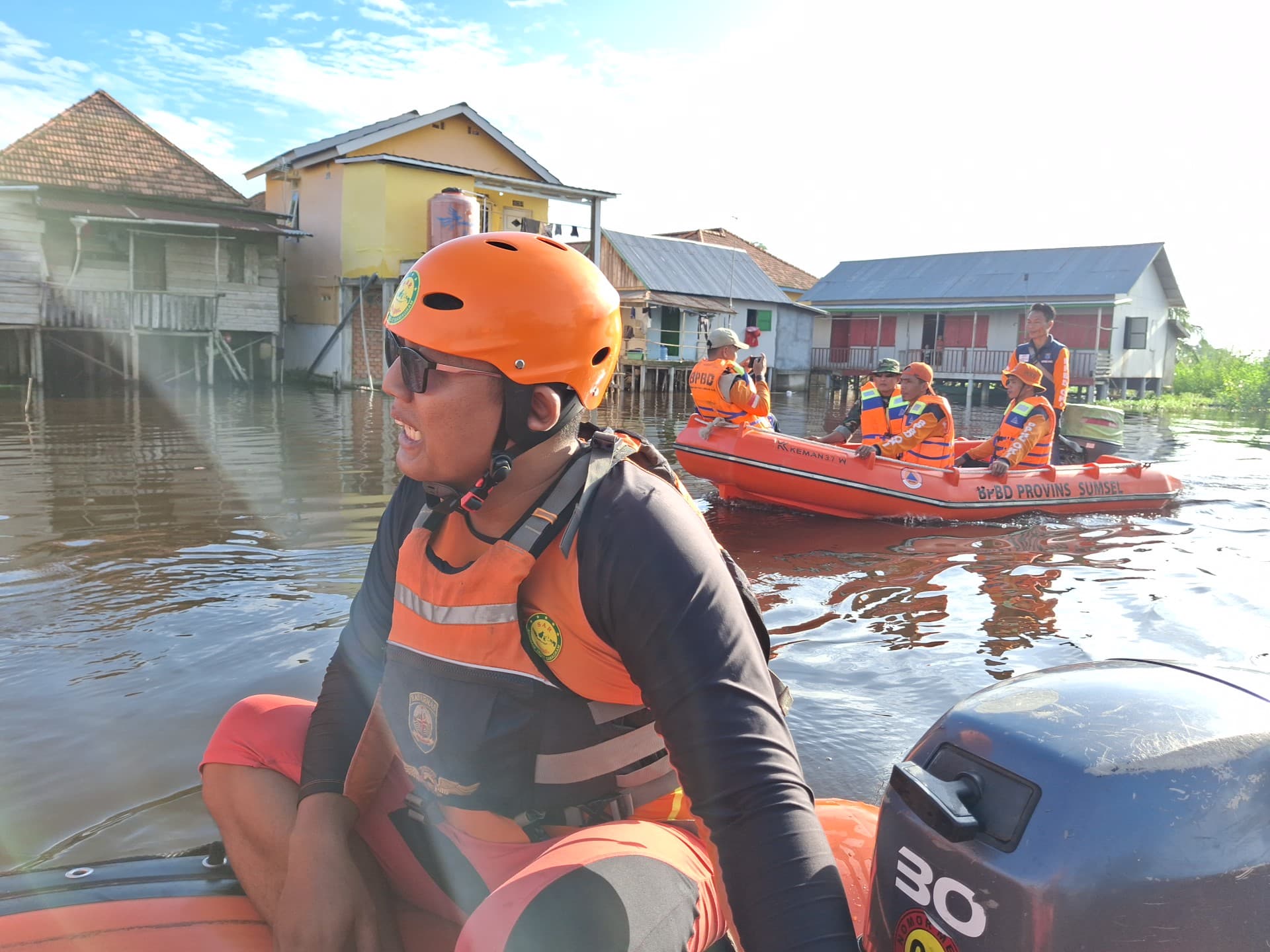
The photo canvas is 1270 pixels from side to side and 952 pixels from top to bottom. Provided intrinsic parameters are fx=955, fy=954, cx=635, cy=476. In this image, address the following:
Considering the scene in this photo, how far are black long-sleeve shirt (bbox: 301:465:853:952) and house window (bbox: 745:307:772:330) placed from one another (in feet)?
106

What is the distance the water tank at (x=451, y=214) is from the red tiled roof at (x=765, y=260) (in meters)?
15.5

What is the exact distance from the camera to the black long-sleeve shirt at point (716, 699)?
1.27 m

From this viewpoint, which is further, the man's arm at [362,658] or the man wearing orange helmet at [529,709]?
the man's arm at [362,658]

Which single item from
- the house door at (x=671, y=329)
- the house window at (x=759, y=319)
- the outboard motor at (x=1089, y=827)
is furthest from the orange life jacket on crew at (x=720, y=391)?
the house window at (x=759, y=319)

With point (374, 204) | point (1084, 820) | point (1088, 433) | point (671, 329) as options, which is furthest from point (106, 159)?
point (1084, 820)

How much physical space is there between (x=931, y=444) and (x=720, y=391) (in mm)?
2179

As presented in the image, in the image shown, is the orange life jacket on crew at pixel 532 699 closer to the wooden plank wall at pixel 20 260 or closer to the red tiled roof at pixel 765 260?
the wooden plank wall at pixel 20 260

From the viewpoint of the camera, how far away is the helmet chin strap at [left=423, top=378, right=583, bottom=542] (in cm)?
163

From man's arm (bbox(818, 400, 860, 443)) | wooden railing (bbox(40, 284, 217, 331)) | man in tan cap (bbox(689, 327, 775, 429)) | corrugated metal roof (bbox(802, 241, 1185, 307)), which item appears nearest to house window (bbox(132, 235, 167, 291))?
wooden railing (bbox(40, 284, 217, 331))

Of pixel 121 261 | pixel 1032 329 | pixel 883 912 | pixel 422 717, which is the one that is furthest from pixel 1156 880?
pixel 121 261

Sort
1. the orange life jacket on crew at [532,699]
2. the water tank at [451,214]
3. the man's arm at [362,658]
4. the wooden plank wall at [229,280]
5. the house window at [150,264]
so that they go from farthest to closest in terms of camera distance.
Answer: the water tank at [451,214] → the wooden plank wall at [229,280] → the house window at [150,264] → the man's arm at [362,658] → the orange life jacket on crew at [532,699]

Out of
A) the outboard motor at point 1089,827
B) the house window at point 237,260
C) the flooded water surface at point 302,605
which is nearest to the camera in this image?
the outboard motor at point 1089,827

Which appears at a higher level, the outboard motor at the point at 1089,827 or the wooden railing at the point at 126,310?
the wooden railing at the point at 126,310

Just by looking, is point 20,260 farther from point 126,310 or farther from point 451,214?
point 451,214
